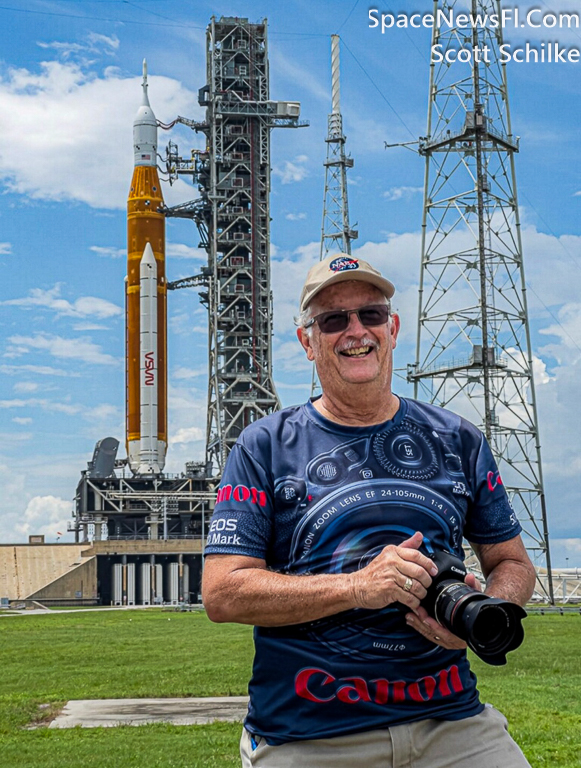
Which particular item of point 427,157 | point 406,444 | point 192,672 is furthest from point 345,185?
point 406,444

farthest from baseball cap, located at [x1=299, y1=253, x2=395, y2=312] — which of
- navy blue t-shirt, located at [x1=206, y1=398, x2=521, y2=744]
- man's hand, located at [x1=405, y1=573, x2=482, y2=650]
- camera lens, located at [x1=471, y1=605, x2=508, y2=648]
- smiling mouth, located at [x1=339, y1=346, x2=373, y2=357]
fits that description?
camera lens, located at [x1=471, y1=605, x2=508, y2=648]

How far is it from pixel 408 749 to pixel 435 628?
16.8 inches

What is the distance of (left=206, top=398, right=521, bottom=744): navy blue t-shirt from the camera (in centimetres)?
360

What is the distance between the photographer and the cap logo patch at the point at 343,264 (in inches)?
162

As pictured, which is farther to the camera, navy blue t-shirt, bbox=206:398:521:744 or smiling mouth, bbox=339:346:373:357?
smiling mouth, bbox=339:346:373:357

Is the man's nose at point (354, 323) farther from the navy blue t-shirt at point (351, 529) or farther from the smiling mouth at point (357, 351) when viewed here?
the navy blue t-shirt at point (351, 529)

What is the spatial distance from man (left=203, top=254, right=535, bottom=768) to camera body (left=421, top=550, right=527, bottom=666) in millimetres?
124

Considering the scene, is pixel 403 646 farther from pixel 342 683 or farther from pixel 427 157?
pixel 427 157

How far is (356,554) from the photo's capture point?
3.75 m

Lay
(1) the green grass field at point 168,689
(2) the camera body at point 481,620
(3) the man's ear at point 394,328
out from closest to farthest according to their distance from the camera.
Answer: (2) the camera body at point 481,620
(3) the man's ear at point 394,328
(1) the green grass field at point 168,689

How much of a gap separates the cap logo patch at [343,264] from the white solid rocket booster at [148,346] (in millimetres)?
75593

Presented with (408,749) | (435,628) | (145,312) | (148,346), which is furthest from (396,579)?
(145,312)

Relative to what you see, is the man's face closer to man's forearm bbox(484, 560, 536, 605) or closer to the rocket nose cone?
man's forearm bbox(484, 560, 536, 605)

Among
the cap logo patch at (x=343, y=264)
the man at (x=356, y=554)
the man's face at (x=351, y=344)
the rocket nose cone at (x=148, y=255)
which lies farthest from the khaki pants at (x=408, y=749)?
the rocket nose cone at (x=148, y=255)
